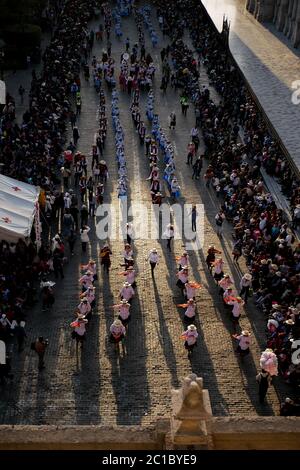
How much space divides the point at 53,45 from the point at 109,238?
2123cm

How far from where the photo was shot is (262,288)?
17.7m

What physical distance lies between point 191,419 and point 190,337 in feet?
24.5

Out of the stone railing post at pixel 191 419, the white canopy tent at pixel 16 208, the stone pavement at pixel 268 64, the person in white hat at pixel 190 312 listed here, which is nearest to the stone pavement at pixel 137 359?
the person in white hat at pixel 190 312

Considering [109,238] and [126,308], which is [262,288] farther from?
[109,238]

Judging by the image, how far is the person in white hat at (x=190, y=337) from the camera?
1541 centimetres

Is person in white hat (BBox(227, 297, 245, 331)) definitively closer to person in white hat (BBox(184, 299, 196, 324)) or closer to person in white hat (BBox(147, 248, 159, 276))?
person in white hat (BBox(184, 299, 196, 324))

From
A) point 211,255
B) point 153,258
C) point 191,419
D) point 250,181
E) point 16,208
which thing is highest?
point 250,181

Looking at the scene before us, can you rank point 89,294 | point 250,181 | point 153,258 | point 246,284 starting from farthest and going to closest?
point 250,181 → point 153,258 → point 246,284 → point 89,294

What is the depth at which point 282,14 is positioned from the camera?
44438mm

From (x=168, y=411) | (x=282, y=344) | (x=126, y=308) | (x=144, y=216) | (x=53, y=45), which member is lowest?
(x=168, y=411)

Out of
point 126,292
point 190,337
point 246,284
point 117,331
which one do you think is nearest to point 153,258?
point 126,292

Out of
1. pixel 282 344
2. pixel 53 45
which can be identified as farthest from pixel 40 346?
pixel 53 45

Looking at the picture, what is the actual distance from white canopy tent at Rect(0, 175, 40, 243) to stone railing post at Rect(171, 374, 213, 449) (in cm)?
1087

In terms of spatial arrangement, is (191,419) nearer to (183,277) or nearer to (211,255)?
(183,277)
